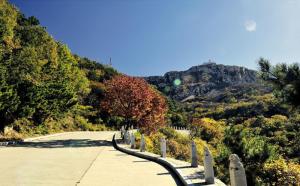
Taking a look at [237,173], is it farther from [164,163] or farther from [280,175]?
[280,175]

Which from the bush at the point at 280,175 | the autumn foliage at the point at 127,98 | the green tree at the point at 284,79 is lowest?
the bush at the point at 280,175

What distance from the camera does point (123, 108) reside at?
105ft

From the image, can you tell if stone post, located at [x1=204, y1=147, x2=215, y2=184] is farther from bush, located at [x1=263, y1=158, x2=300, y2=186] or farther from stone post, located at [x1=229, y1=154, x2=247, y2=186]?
bush, located at [x1=263, y1=158, x2=300, y2=186]

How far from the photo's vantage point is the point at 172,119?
89.7 meters

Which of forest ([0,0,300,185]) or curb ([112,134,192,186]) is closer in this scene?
curb ([112,134,192,186])

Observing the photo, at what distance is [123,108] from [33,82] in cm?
946

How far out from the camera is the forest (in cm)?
1388

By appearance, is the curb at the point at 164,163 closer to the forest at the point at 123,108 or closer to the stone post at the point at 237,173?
the stone post at the point at 237,173

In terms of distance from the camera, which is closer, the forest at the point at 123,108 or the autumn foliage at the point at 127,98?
the forest at the point at 123,108

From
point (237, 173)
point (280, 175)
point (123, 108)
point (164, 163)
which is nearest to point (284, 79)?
point (237, 173)

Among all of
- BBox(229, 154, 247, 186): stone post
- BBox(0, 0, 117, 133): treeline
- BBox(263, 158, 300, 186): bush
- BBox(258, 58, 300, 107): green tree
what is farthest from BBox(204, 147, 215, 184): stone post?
BBox(0, 0, 117, 133): treeline

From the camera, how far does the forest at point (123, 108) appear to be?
1388 cm

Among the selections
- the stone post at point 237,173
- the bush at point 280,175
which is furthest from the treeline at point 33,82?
the stone post at point 237,173

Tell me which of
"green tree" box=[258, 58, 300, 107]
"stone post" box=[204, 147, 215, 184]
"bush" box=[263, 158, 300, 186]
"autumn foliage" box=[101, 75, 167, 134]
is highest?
"autumn foliage" box=[101, 75, 167, 134]
